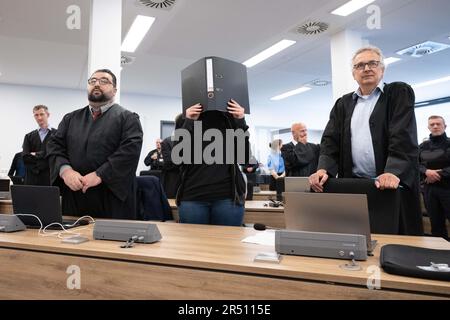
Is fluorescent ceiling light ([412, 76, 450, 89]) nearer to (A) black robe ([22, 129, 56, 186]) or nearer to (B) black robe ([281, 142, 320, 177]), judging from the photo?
(B) black robe ([281, 142, 320, 177])

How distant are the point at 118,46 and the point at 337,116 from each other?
97.4 inches

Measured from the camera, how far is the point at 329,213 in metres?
1.06

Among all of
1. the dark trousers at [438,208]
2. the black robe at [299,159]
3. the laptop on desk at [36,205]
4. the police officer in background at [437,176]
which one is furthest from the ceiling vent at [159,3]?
the dark trousers at [438,208]

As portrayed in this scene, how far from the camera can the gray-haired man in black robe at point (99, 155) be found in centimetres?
183

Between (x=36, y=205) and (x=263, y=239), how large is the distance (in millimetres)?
1001

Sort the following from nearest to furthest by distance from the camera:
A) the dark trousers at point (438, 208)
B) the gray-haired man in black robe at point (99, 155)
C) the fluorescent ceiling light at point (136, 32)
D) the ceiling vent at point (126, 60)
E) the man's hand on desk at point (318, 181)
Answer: the man's hand on desk at point (318, 181), the gray-haired man in black robe at point (99, 155), the dark trousers at point (438, 208), the fluorescent ceiling light at point (136, 32), the ceiling vent at point (126, 60)

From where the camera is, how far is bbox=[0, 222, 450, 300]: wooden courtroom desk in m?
0.83

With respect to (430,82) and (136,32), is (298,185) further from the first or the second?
(430,82)

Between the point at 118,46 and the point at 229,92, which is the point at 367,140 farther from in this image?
the point at 118,46

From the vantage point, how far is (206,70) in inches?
68.0

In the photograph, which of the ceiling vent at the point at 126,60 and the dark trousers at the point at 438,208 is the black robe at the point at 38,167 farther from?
the dark trousers at the point at 438,208

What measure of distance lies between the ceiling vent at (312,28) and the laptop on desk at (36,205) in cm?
404

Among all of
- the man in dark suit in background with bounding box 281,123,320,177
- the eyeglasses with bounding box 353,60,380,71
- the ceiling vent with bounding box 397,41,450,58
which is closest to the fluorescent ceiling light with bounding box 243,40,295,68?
the man in dark suit in background with bounding box 281,123,320,177

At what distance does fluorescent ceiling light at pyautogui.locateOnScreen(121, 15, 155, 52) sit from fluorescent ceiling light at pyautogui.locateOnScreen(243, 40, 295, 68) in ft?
6.30
